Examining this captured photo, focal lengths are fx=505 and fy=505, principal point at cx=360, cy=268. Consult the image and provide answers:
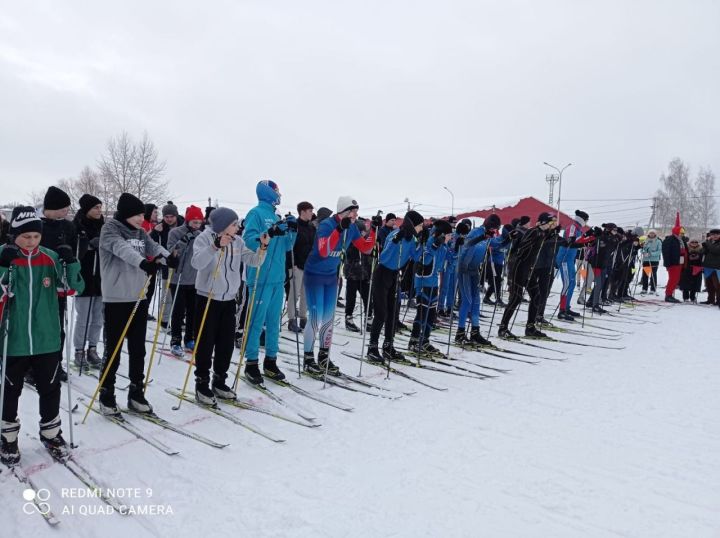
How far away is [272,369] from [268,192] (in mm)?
1831

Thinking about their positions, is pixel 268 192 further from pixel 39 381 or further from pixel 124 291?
pixel 39 381

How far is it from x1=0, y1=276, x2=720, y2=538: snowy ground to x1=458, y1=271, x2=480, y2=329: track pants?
219 cm

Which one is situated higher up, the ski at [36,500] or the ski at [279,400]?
the ski at [279,400]

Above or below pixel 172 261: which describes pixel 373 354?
below

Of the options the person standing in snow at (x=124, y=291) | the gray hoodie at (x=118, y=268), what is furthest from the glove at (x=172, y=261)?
the gray hoodie at (x=118, y=268)

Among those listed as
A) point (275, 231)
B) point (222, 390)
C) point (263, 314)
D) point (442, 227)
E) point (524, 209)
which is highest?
point (524, 209)

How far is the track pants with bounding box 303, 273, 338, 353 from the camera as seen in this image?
5.46m

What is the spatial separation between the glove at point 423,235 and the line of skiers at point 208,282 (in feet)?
0.08

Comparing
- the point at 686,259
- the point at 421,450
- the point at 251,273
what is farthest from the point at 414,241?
the point at 686,259

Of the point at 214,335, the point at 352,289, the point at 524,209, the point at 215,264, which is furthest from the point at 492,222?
the point at 524,209

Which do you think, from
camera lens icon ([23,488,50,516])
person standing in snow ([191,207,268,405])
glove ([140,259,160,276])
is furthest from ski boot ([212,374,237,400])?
camera lens icon ([23,488,50,516])

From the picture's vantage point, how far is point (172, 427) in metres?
3.95

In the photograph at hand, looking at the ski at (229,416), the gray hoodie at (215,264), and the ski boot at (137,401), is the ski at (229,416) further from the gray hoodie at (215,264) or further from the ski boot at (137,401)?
the gray hoodie at (215,264)

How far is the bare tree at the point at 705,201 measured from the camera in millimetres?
52675
